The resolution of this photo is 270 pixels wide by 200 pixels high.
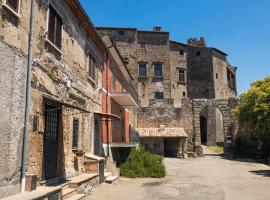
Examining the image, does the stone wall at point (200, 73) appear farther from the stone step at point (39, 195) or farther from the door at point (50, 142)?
the stone step at point (39, 195)

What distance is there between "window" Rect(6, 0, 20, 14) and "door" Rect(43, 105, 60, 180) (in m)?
A: 2.71

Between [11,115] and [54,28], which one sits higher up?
[54,28]

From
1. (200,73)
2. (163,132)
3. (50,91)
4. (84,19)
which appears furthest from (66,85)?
(200,73)

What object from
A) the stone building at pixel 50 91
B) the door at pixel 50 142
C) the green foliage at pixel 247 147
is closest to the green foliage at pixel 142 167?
the stone building at pixel 50 91

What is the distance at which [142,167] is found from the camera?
14539 millimetres

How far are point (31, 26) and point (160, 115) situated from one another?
23.7m

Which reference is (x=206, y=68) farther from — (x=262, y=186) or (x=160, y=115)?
(x=262, y=186)

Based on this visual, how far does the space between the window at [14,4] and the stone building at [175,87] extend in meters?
21.8

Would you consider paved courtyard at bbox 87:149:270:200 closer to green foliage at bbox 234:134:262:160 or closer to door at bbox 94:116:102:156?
door at bbox 94:116:102:156

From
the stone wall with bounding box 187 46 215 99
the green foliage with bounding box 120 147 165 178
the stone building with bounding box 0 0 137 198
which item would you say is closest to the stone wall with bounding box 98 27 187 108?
the stone wall with bounding box 187 46 215 99

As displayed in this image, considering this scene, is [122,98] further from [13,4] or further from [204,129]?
[204,129]

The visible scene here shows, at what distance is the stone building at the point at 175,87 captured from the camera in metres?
28.7

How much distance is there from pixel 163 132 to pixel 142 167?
537 inches

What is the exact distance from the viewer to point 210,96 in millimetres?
40375
